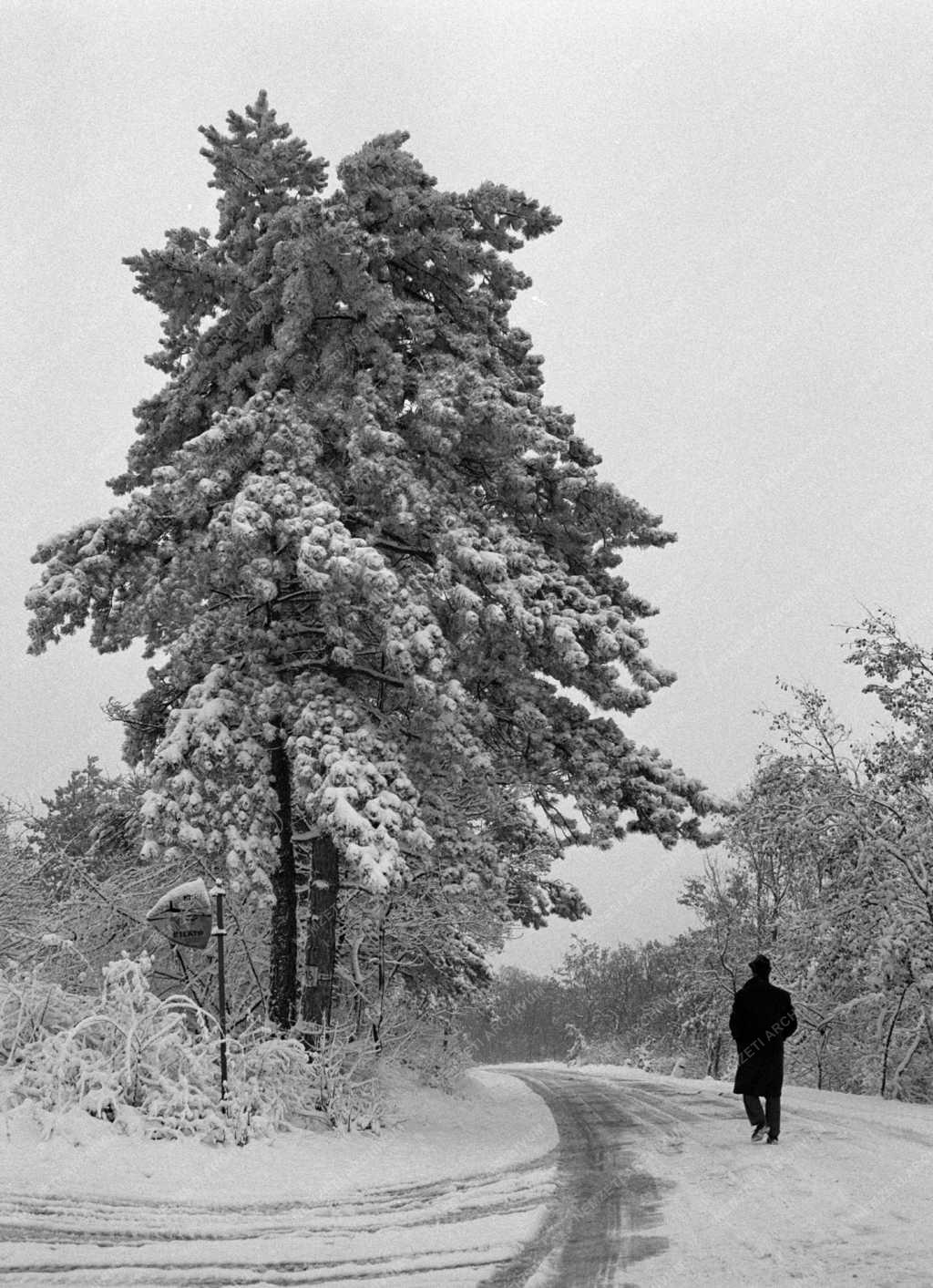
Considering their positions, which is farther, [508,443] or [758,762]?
[758,762]

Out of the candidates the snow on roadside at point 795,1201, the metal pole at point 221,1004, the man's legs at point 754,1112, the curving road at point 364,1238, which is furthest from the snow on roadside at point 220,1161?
the man's legs at point 754,1112

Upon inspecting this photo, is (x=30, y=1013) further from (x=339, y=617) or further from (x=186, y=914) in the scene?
(x=339, y=617)

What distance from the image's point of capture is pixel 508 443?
45.5ft

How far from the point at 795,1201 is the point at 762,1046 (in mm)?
3021

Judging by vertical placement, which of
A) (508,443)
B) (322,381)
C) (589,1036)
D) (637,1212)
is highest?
(322,381)

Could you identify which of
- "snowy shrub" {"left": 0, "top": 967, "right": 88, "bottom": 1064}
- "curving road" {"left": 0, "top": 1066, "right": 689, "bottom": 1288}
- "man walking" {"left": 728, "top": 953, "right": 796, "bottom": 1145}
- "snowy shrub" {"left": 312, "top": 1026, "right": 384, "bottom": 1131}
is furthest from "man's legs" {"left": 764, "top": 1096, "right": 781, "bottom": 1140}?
"snowy shrub" {"left": 0, "top": 967, "right": 88, "bottom": 1064}

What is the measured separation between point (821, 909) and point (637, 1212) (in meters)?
14.2

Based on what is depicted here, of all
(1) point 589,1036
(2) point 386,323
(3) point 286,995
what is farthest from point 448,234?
(1) point 589,1036

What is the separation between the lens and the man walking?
28.4 feet

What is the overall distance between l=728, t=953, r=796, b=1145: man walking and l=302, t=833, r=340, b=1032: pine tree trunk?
4.97m

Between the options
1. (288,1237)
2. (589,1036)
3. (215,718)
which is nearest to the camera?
(288,1237)

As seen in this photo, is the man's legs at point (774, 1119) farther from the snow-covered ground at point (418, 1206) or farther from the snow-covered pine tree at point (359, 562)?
the snow-covered pine tree at point (359, 562)

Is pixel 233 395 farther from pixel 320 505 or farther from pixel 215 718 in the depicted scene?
pixel 215 718

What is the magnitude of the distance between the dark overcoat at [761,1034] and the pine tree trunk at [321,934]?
497 cm
